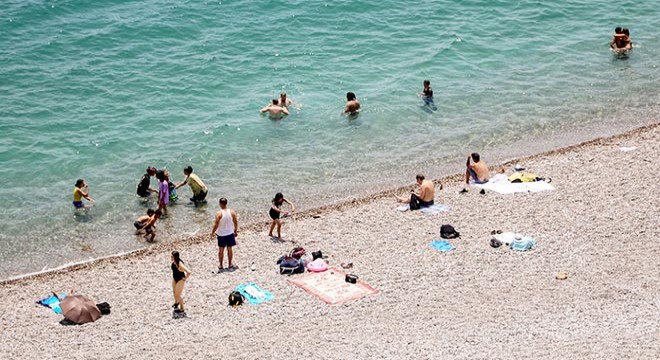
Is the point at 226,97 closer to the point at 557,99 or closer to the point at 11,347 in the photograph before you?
the point at 557,99

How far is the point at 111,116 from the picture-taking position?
102 ft

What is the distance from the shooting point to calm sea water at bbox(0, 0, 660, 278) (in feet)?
86.2

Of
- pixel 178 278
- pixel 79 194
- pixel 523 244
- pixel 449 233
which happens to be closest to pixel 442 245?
pixel 449 233

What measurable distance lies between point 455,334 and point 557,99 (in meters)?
16.8

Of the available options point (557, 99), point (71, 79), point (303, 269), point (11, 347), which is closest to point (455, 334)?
point (303, 269)

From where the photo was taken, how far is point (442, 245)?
68.9 ft

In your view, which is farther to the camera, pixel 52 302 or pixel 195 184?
pixel 195 184

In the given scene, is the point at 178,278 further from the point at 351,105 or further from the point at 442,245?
the point at 351,105

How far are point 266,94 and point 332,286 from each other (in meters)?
14.5

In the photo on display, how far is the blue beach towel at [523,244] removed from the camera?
67.0 feet

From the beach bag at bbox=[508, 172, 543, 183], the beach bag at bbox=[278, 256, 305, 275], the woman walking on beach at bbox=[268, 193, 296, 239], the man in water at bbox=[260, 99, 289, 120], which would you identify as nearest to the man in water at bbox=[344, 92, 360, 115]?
the man in water at bbox=[260, 99, 289, 120]

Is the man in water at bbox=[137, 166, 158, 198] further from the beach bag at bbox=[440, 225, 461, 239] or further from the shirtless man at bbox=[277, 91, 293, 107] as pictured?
the beach bag at bbox=[440, 225, 461, 239]

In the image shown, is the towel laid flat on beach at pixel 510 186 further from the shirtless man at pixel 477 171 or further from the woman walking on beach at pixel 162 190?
the woman walking on beach at pixel 162 190

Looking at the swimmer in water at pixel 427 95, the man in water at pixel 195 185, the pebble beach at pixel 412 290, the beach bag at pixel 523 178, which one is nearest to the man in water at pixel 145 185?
the man in water at pixel 195 185
